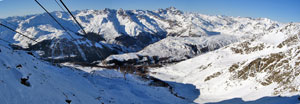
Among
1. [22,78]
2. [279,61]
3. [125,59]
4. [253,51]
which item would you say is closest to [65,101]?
[22,78]

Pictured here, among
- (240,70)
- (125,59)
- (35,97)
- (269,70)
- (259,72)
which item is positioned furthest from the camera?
(125,59)

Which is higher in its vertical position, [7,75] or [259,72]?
[259,72]

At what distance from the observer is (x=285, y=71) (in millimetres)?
33656

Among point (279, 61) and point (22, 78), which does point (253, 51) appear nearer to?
point (279, 61)

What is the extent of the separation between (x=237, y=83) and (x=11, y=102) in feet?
154

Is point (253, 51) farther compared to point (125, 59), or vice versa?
point (125, 59)

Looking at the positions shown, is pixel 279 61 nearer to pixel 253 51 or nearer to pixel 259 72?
pixel 259 72

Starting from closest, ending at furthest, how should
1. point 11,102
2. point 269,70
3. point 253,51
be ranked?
point 11,102 → point 269,70 → point 253,51

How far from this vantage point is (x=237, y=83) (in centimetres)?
4394

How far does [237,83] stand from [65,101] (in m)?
43.6

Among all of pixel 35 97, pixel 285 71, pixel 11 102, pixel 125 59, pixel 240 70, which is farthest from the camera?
pixel 125 59

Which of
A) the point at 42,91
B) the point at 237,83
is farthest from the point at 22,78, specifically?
the point at 237,83

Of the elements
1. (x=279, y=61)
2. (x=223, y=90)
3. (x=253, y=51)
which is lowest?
(x=223, y=90)

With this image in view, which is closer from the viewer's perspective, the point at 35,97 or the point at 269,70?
the point at 35,97
